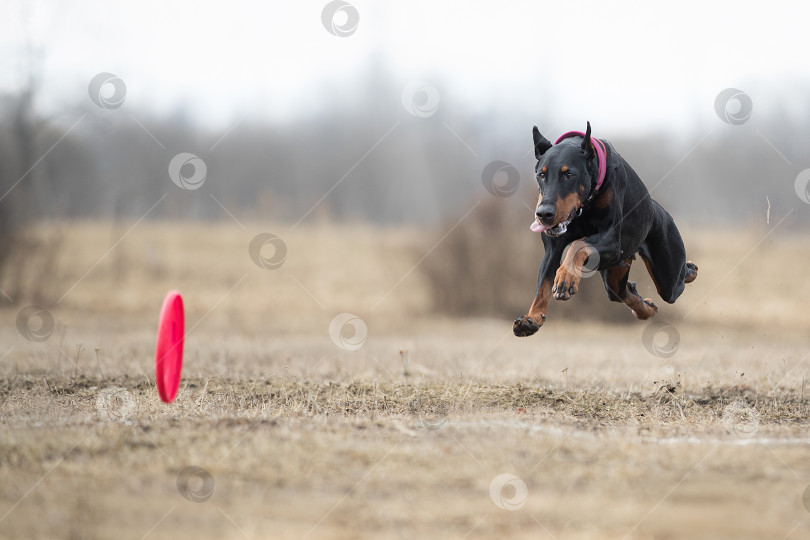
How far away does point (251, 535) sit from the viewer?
165 inches

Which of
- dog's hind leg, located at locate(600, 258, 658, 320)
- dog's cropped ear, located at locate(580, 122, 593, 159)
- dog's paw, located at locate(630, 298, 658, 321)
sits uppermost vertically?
dog's cropped ear, located at locate(580, 122, 593, 159)

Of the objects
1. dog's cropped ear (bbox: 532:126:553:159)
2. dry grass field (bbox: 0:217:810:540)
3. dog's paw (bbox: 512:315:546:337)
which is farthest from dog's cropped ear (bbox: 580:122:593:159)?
dry grass field (bbox: 0:217:810:540)

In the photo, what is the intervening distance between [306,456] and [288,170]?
2731 cm

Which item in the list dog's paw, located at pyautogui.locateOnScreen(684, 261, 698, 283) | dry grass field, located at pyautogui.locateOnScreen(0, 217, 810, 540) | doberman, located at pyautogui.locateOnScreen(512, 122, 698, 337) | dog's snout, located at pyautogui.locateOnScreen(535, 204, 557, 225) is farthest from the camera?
dog's paw, located at pyautogui.locateOnScreen(684, 261, 698, 283)

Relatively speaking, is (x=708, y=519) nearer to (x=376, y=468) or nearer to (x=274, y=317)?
(x=376, y=468)

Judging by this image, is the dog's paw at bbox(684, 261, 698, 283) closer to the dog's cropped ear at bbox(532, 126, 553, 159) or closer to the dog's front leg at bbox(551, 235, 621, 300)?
the dog's front leg at bbox(551, 235, 621, 300)

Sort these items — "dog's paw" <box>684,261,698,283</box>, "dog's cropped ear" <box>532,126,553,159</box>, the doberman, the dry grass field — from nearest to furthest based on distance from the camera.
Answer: the dry grass field
the doberman
"dog's cropped ear" <box>532,126,553,159</box>
"dog's paw" <box>684,261,698,283</box>

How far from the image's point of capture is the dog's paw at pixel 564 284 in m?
5.98

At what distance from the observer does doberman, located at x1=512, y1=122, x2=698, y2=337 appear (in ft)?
19.9

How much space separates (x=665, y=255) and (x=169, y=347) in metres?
4.36

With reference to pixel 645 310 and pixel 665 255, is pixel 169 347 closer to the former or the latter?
pixel 645 310

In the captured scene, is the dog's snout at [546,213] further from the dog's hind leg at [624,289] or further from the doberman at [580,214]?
the dog's hind leg at [624,289]

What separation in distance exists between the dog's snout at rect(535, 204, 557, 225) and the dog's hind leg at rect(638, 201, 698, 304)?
196 centimetres

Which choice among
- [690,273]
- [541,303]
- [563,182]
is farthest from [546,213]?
[690,273]
